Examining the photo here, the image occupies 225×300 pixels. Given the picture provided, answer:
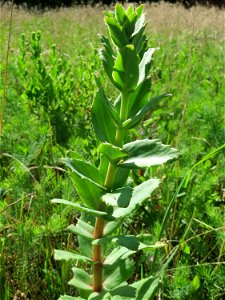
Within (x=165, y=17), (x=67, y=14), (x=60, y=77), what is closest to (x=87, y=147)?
(x=60, y=77)

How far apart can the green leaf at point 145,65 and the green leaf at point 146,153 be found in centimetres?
13

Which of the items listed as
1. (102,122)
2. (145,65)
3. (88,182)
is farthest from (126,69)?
(88,182)

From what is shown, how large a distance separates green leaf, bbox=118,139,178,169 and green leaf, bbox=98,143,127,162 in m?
0.02

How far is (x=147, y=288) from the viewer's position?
113 cm

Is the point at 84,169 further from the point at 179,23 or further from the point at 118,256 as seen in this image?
the point at 179,23

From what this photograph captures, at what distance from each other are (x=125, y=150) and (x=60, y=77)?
181 centimetres

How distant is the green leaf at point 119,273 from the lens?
113 centimetres

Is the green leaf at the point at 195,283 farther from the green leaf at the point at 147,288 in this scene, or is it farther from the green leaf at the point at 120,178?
the green leaf at the point at 120,178

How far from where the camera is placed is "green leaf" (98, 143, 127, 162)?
0.97 m

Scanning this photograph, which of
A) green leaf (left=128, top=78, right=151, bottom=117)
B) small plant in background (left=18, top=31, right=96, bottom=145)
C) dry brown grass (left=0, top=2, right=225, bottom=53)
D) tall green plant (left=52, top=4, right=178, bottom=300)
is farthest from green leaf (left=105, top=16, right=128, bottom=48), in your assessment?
dry brown grass (left=0, top=2, right=225, bottom=53)

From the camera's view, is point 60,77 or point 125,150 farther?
point 60,77

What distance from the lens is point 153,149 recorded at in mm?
1009

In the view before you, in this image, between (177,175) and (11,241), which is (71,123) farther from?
(11,241)

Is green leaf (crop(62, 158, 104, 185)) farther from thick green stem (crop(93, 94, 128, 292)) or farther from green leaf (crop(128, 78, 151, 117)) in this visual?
green leaf (crop(128, 78, 151, 117))
